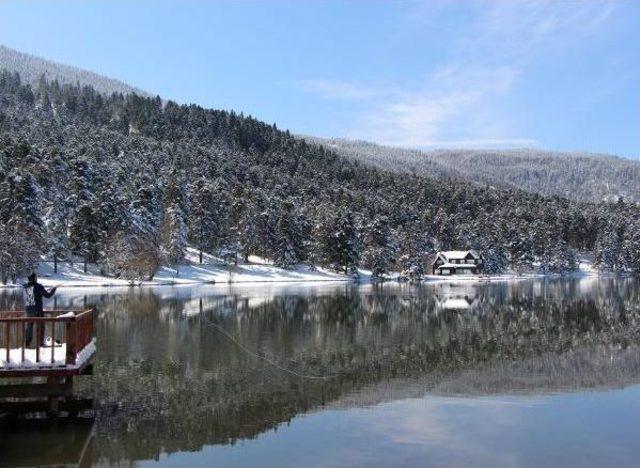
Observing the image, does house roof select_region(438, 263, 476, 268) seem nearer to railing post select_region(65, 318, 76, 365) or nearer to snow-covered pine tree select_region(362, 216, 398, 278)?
snow-covered pine tree select_region(362, 216, 398, 278)

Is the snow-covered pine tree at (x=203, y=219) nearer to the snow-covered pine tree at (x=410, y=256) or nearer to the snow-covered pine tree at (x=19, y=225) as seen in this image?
the snow-covered pine tree at (x=19, y=225)

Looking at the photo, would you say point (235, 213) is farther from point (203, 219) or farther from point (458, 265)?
point (458, 265)

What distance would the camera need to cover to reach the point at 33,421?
17.0m

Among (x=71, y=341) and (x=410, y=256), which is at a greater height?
(x=410, y=256)

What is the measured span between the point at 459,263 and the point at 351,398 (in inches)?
5217

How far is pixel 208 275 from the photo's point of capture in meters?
103

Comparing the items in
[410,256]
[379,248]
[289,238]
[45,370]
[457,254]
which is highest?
[289,238]

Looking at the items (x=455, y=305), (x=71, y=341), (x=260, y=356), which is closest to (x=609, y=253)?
(x=455, y=305)

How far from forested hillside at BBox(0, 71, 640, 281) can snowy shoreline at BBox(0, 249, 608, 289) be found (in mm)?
1943

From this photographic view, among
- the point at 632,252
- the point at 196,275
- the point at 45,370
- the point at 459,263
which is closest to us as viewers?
the point at 45,370

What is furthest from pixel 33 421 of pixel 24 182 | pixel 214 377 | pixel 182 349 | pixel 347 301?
pixel 24 182

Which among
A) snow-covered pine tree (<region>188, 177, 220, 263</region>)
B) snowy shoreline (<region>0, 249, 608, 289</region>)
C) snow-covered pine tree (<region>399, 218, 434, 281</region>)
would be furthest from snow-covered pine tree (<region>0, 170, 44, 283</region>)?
snow-covered pine tree (<region>399, 218, 434, 281</region>)

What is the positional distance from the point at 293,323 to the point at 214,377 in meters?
17.7

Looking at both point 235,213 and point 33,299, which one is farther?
point 235,213
